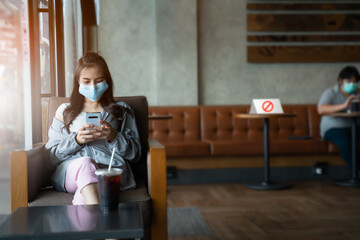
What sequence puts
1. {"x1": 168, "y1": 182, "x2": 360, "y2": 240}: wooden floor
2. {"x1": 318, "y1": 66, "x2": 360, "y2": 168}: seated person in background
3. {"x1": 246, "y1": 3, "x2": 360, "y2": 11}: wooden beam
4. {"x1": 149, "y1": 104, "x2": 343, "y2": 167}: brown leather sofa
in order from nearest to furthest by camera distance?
1. {"x1": 168, "y1": 182, "x2": 360, "y2": 240}: wooden floor
2. {"x1": 318, "y1": 66, "x2": 360, "y2": 168}: seated person in background
3. {"x1": 149, "y1": 104, "x2": 343, "y2": 167}: brown leather sofa
4. {"x1": 246, "y1": 3, "x2": 360, "y2": 11}: wooden beam

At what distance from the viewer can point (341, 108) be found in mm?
3980

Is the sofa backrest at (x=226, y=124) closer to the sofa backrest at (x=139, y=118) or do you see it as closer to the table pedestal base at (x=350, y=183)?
the table pedestal base at (x=350, y=183)

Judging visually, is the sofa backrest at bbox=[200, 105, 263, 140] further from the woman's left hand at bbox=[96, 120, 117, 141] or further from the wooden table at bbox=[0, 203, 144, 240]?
the wooden table at bbox=[0, 203, 144, 240]

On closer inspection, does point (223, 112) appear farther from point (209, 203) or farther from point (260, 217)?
point (260, 217)

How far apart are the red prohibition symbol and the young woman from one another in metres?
2.09

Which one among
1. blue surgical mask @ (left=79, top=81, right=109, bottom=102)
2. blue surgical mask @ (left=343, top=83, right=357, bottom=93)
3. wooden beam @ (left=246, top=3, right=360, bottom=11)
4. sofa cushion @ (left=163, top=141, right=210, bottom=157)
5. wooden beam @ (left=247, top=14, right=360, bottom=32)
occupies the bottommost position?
sofa cushion @ (left=163, top=141, right=210, bottom=157)

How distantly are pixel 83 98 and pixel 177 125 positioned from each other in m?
2.52

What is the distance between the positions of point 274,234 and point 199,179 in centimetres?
183

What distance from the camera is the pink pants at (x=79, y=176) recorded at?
5.34 feet

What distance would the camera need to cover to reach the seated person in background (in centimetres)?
407

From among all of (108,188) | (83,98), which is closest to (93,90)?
(83,98)

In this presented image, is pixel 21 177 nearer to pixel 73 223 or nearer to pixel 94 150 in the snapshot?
pixel 94 150

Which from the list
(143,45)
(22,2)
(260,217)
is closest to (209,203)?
(260,217)

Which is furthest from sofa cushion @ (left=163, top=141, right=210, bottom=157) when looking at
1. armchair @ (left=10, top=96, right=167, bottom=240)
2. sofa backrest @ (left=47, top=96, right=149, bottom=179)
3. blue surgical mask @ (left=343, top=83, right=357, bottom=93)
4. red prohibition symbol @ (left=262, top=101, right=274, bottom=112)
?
armchair @ (left=10, top=96, right=167, bottom=240)
